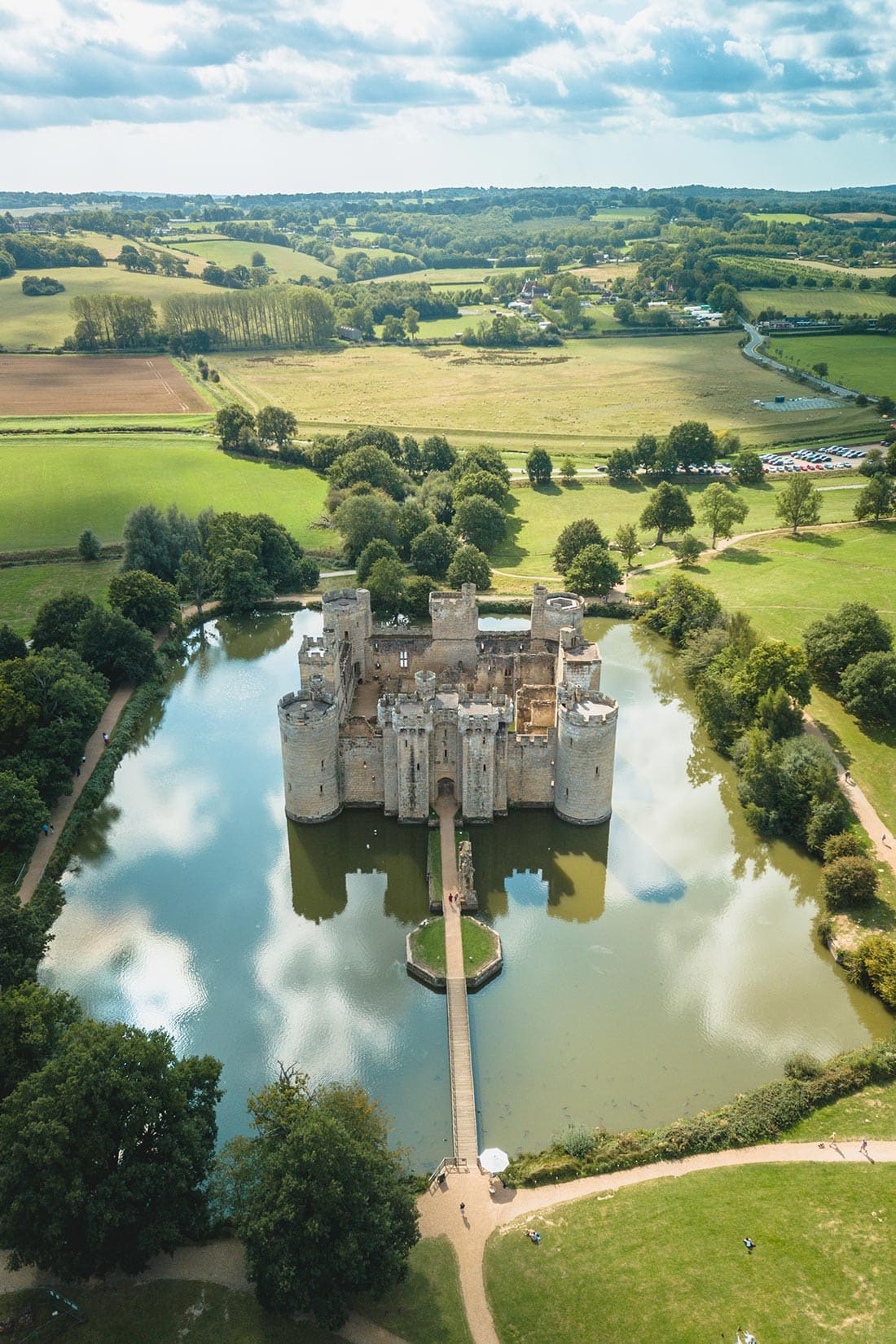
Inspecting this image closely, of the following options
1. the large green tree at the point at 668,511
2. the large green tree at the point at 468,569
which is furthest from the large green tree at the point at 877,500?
the large green tree at the point at 468,569

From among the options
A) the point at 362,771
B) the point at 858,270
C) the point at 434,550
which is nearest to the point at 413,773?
the point at 362,771

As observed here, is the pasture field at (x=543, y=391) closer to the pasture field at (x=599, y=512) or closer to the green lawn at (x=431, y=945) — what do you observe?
the pasture field at (x=599, y=512)

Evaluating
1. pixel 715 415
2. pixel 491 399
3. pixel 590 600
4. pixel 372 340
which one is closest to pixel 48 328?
pixel 372 340

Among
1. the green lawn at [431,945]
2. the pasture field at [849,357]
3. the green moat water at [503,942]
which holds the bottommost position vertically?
the green moat water at [503,942]

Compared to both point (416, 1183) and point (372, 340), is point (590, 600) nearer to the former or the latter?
point (416, 1183)

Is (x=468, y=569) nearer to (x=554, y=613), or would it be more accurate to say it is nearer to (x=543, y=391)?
(x=554, y=613)

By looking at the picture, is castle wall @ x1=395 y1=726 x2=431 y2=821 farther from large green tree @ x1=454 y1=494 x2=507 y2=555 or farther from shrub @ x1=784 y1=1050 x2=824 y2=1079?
large green tree @ x1=454 y1=494 x2=507 y2=555
